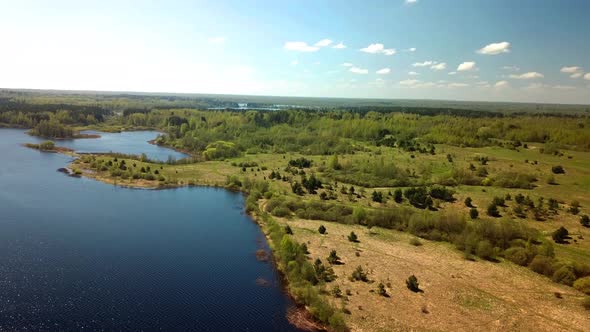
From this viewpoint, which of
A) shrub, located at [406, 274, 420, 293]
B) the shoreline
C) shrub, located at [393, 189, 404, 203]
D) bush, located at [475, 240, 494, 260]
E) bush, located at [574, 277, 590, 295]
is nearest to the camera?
the shoreline

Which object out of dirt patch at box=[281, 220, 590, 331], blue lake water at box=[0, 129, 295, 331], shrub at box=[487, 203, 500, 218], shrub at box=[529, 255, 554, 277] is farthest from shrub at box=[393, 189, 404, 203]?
blue lake water at box=[0, 129, 295, 331]

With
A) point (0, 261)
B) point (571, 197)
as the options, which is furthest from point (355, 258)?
point (571, 197)

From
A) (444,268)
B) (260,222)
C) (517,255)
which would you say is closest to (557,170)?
(517,255)

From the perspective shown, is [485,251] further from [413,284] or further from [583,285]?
[413,284]

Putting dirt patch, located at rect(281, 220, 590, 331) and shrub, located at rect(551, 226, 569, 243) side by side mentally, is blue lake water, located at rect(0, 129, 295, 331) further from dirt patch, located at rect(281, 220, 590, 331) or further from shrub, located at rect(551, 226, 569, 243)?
shrub, located at rect(551, 226, 569, 243)

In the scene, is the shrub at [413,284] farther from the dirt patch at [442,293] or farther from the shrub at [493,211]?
the shrub at [493,211]

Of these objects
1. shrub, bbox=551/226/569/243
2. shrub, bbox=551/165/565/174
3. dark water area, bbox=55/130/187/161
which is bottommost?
shrub, bbox=551/226/569/243
